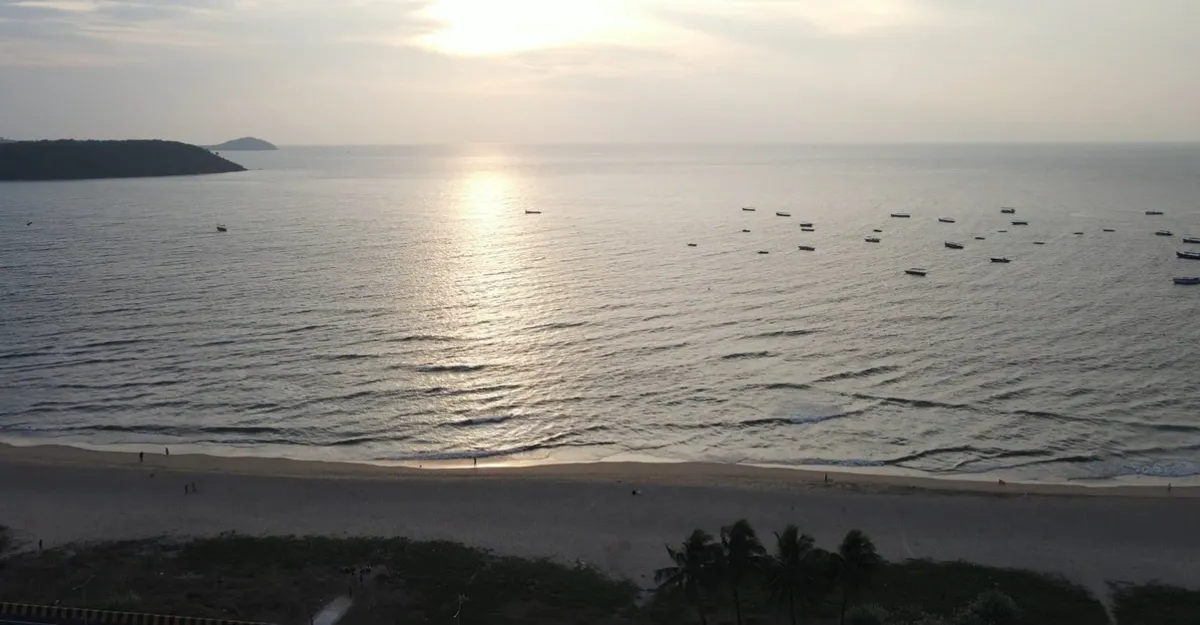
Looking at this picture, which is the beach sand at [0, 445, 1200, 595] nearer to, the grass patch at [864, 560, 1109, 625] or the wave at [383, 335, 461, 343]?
the grass patch at [864, 560, 1109, 625]

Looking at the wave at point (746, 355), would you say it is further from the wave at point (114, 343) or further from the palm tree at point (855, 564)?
the wave at point (114, 343)

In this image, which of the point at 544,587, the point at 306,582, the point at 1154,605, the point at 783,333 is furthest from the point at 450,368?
the point at 1154,605

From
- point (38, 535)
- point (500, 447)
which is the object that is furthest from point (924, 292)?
point (38, 535)

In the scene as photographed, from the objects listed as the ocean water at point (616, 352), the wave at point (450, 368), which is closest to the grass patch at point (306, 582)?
the ocean water at point (616, 352)

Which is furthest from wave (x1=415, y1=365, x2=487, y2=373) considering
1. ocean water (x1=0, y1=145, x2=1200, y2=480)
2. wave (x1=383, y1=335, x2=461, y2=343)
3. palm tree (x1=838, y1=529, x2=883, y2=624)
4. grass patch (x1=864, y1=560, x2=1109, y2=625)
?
palm tree (x1=838, y1=529, x2=883, y2=624)

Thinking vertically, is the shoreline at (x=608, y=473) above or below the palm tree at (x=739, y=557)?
below

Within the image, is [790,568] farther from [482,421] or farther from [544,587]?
[482,421]
